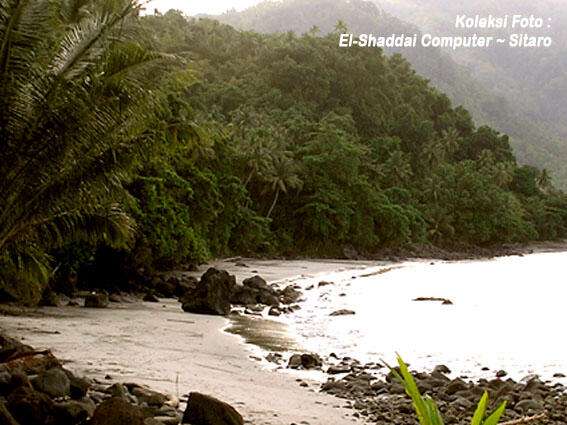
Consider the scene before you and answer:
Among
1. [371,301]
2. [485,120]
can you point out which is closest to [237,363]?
[371,301]

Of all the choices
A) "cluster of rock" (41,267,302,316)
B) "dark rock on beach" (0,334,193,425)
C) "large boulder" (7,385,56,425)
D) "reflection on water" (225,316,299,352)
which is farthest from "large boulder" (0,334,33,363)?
"cluster of rock" (41,267,302,316)

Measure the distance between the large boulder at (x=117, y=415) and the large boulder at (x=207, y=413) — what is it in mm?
869

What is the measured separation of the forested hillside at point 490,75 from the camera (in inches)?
5758

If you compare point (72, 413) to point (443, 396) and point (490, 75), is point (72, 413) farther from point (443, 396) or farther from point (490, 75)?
point (490, 75)

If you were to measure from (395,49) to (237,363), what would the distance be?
16611 cm

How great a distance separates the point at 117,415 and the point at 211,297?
39.8ft

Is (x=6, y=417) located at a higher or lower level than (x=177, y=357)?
higher

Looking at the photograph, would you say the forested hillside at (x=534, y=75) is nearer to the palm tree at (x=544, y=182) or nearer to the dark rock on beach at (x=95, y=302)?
the palm tree at (x=544, y=182)

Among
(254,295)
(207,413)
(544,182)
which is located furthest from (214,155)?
(544,182)

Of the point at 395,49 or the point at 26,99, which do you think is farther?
the point at 395,49

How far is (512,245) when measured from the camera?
79.1 meters

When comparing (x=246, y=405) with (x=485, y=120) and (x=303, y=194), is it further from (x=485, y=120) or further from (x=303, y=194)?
(x=485, y=120)

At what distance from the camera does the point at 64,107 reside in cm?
811

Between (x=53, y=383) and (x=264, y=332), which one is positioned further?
(x=264, y=332)
